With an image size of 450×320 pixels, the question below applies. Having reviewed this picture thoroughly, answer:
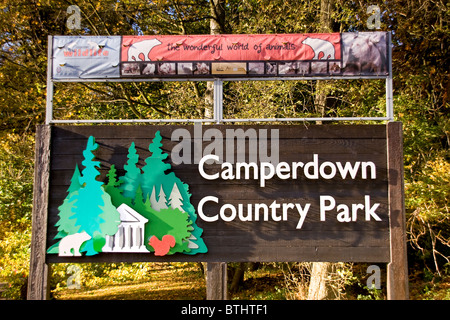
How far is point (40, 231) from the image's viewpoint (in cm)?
521

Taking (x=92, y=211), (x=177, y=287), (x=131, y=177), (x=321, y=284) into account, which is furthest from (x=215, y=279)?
(x=177, y=287)

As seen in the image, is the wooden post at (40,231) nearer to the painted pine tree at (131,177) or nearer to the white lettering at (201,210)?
the painted pine tree at (131,177)

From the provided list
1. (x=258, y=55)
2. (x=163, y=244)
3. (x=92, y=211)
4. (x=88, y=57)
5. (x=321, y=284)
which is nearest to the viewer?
(x=163, y=244)

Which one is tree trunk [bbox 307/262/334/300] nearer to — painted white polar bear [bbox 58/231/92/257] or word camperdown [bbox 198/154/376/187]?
word camperdown [bbox 198/154/376/187]

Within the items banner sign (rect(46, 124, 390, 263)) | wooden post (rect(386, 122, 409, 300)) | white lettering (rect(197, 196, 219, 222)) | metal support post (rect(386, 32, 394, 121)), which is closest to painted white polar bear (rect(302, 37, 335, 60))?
metal support post (rect(386, 32, 394, 121))

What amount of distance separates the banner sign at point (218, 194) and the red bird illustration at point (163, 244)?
12mm

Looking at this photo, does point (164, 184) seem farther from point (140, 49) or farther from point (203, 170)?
point (140, 49)

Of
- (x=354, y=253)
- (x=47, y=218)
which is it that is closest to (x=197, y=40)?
(x=47, y=218)

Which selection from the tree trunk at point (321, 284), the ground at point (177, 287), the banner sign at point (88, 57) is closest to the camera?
the banner sign at point (88, 57)

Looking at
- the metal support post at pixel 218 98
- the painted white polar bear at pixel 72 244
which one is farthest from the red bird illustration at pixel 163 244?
the metal support post at pixel 218 98

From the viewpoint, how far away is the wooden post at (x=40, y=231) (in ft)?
17.0

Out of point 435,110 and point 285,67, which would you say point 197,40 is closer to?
point 285,67

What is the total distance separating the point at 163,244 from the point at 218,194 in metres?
0.91

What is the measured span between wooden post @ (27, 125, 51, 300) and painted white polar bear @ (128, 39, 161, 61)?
1.54m
